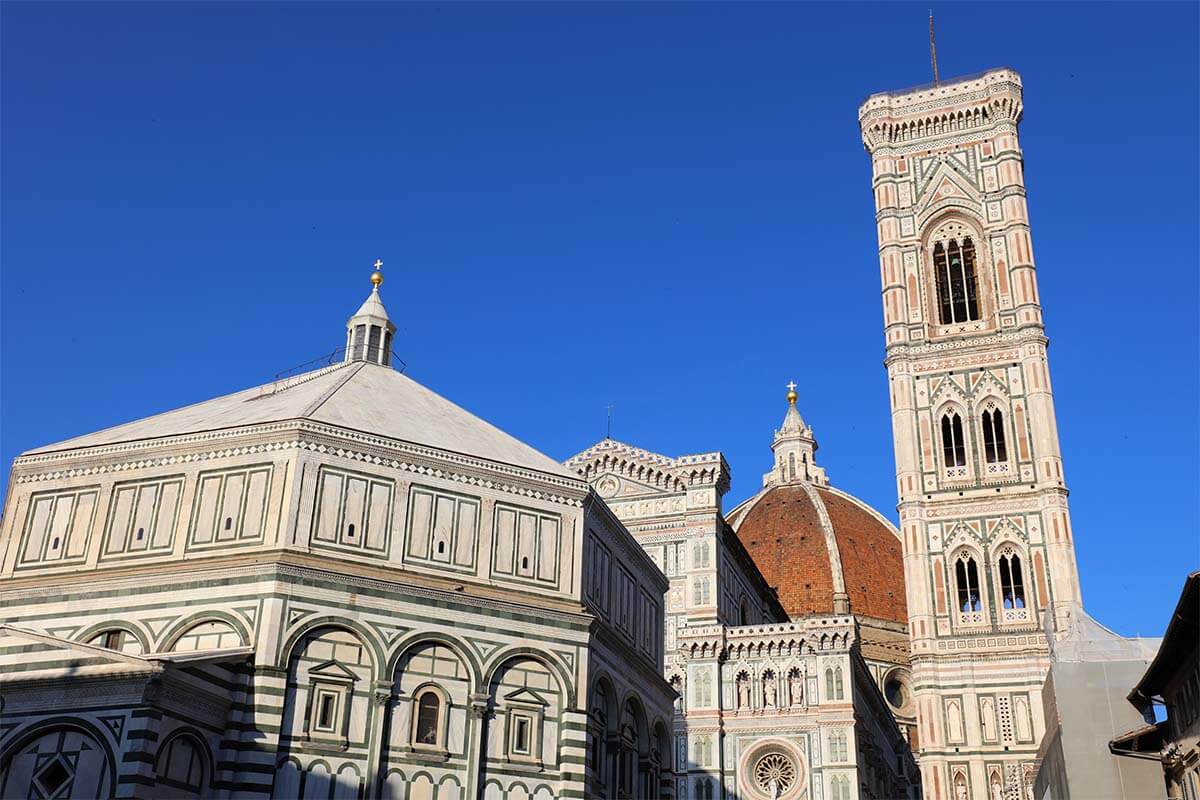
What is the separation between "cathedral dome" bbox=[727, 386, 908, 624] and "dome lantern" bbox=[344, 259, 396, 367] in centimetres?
5215

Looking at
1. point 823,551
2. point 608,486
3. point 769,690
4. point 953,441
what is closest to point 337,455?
point 769,690

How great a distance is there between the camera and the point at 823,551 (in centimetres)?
8256

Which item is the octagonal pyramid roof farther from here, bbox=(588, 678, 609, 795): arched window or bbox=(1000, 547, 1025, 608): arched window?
bbox=(1000, 547, 1025, 608): arched window

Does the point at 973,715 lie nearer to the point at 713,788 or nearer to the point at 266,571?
the point at 713,788

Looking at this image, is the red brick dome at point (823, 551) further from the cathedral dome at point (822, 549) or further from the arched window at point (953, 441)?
the arched window at point (953, 441)

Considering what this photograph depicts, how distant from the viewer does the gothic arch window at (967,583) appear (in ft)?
138

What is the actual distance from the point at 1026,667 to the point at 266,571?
2816cm

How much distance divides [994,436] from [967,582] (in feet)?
18.8

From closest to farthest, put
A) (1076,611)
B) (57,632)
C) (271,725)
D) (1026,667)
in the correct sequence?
(271,725) < (57,632) < (1076,611) < (1026,667)

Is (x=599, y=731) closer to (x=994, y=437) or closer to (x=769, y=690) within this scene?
(x=769, y=690)

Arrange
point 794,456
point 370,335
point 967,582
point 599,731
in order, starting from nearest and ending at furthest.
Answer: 1. point 599,731
2. point 370,335
3. point 967,582
4. point 794,456

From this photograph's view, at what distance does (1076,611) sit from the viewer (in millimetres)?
30625

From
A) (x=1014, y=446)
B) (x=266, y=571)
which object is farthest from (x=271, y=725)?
(x=1014, y=446)

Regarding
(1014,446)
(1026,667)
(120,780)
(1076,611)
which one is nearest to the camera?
(120,780)
